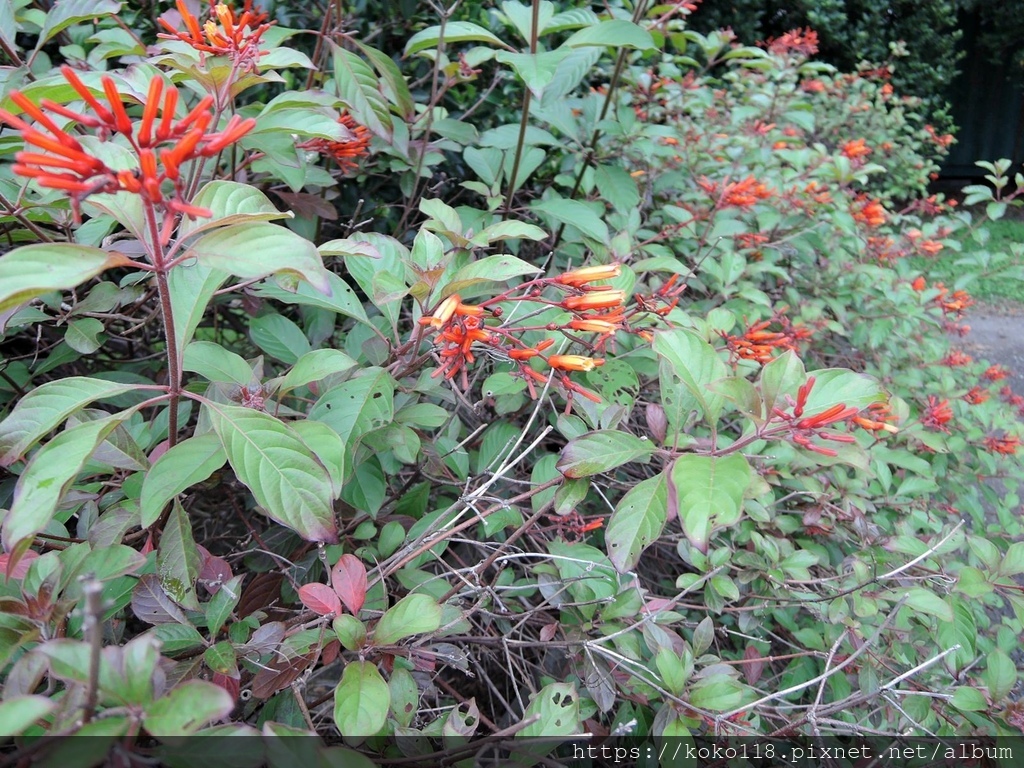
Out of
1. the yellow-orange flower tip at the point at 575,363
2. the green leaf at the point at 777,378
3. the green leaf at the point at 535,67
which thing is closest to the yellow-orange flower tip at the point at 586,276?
the yellow-orange flower tip at the point at 575,363

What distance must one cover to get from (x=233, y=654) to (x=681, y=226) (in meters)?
1.49

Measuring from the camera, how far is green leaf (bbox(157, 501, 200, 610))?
783mm

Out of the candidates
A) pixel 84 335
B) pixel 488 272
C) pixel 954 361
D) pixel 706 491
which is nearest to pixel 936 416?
pixel 954 361

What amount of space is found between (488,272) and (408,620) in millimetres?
439

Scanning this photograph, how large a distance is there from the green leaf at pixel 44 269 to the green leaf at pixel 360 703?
1.57 feet

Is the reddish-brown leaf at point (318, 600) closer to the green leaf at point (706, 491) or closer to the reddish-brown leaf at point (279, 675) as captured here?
the reddish-brown leaf at point (279, 675)

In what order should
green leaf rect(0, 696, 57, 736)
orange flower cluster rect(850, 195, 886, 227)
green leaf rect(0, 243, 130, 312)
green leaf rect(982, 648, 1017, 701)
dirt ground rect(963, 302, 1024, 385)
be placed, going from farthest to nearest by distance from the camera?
dirt ground rect(963, 302, 1024, 385) < orange flower cluster rect(850, 195, 886, 227) < green leaf rect(982, 648, 1017, 701) < green leaf rect(0, 243, 130, 312) < green leaf rect(0, 696, 57, 736)

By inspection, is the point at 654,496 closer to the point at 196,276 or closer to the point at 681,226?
the point at 196,276

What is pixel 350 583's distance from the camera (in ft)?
2.62

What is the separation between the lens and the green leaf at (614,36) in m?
1.36

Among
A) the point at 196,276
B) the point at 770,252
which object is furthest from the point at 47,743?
the point at 770,252

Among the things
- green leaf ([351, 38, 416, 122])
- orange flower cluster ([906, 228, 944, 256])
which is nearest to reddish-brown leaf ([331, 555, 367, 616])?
green leaf ([351, 38, 416, 122])

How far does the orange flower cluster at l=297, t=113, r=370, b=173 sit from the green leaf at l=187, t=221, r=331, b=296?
690 millimetres

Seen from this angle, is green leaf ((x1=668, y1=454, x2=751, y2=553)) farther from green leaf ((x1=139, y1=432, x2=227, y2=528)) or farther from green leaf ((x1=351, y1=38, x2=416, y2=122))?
green leaf ((x1=351, y1=38, x2=416, y2=122))
